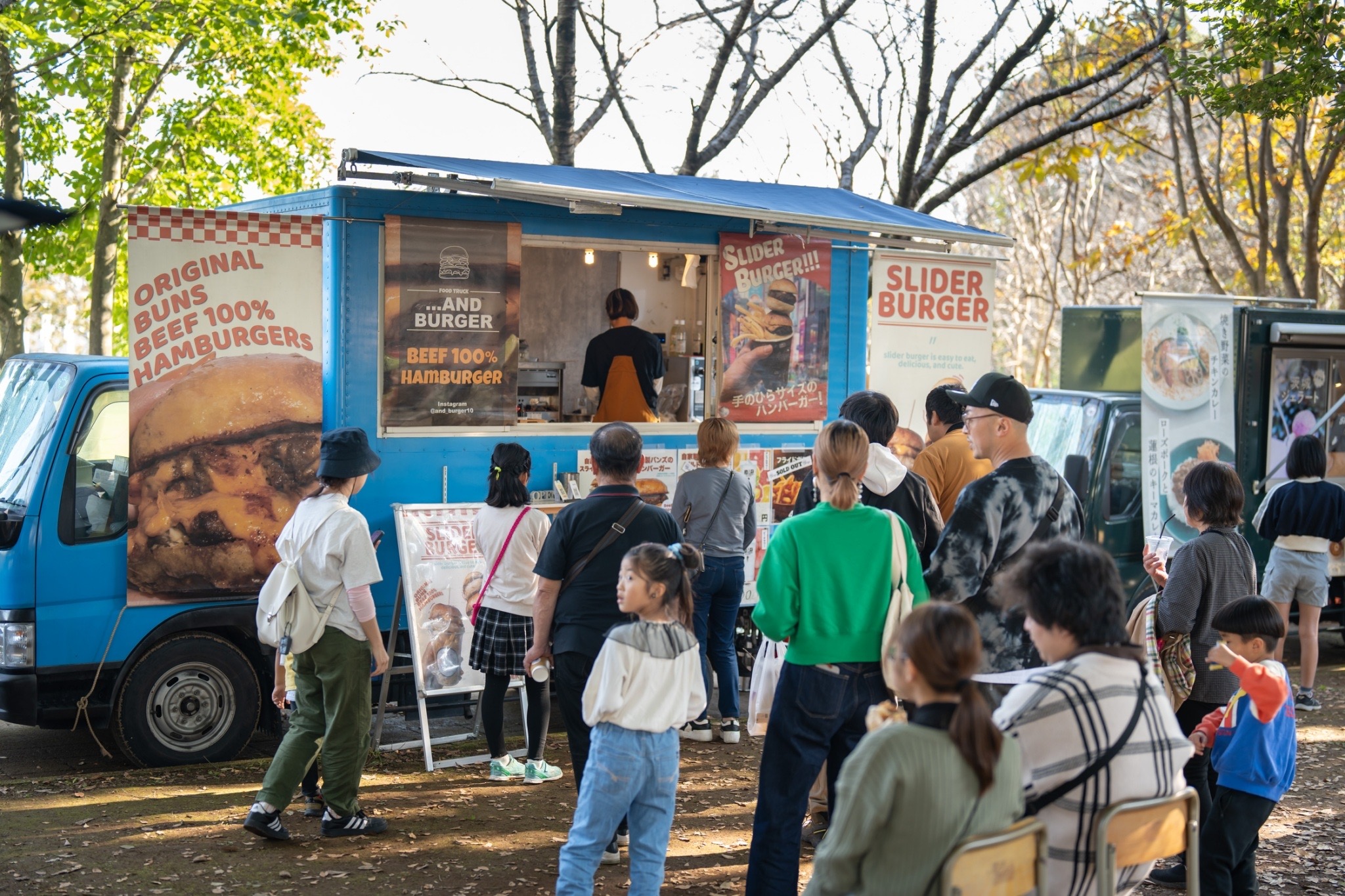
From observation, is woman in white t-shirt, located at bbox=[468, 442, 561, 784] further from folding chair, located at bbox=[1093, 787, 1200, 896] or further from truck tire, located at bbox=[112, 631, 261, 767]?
folding chair, located at bbox=[1093, 787, 1200, 896]

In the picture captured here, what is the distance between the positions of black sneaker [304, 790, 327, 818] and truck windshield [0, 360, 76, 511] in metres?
1.91

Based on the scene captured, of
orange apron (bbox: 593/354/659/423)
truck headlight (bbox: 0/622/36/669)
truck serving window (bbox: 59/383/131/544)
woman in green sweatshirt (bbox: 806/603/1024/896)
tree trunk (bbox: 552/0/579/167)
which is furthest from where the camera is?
tree trunk (bbox: 552/0/579/167)

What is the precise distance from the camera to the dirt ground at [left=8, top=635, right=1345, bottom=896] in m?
4.93

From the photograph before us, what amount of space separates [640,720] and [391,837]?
200cm

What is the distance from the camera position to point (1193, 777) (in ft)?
16.1

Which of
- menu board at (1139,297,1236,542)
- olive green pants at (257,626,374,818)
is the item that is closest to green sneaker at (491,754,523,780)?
olive green pants at (257,626,374,818)

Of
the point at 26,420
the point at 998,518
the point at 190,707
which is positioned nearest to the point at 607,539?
the point at 998,518

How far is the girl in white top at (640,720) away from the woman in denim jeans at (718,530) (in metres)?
2.61

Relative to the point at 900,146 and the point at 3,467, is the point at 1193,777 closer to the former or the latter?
the point at 3,467

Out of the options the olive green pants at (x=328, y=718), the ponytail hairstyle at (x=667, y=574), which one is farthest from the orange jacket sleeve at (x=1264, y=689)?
the olive green pants at (x=328, y=718)

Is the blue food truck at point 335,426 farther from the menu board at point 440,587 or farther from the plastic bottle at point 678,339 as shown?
the plastic bottle at point 678,339

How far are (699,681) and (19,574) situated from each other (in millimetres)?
3506

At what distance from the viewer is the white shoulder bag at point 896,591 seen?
4.16m

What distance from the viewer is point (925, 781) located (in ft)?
9.00
